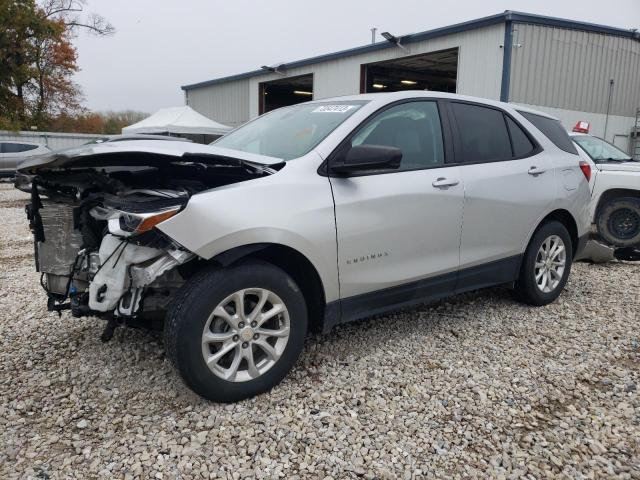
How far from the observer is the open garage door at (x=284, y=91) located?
67.8 feet

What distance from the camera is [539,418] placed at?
105 inches

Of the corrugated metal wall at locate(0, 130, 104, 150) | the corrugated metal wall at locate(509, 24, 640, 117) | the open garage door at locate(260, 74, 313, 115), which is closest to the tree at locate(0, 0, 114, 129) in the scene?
the corrugated metal wall at locate(0, 130, 104, 150)

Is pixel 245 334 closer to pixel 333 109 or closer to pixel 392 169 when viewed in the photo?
pixel 392 169

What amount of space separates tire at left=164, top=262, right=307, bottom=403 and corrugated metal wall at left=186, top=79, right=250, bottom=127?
65.9 feet

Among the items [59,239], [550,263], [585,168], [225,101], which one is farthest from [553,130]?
[225,101]

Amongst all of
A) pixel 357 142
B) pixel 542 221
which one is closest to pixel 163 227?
pixel 357 142

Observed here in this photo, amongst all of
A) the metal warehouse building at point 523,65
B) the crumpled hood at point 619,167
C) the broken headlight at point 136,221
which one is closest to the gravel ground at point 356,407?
the broken headlight at point 136,221

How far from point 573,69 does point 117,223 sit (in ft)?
47.1

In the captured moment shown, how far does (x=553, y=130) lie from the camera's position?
14.7ft

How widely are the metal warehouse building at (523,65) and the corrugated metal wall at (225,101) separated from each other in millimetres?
3327

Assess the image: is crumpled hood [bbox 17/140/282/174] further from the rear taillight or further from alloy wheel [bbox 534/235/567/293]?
the rear taillight

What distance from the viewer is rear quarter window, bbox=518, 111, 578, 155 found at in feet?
14.3

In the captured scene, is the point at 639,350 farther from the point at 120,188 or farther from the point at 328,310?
the point at 120,188

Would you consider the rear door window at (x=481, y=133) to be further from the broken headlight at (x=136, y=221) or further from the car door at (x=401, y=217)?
the broken headlight at (x=136, y=221)
